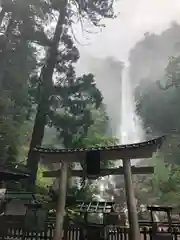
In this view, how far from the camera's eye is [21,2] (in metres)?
12.8

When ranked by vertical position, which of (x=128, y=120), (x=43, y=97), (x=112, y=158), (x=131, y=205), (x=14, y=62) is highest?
(x=128, y=120)

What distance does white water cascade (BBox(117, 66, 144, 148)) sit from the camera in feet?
142

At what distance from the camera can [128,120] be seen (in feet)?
163

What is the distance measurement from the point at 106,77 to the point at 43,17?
5294 cm

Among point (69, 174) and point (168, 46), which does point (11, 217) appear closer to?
point (69, 174)

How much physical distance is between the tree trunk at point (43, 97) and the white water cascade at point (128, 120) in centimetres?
2730

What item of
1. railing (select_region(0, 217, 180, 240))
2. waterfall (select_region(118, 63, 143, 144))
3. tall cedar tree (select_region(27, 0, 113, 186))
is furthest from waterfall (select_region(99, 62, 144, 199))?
railing (select_region(0, 217, 180, 240))

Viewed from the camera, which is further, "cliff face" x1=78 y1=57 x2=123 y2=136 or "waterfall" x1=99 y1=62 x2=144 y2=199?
"cliff face" x1=78 y1=57 x2=123 y2=136

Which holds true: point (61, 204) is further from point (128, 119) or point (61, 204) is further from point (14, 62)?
point (128, 119)

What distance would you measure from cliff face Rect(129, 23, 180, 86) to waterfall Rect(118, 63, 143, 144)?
127 inches

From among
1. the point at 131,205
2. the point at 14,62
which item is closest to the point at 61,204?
the point at 131,205

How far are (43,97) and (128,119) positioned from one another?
38198mm

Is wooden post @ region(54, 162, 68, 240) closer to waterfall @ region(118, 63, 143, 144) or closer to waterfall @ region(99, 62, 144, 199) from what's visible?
waterfall @ region(99, 62, 144, 199)

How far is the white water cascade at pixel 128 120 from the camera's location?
Answer: 43244 mm
